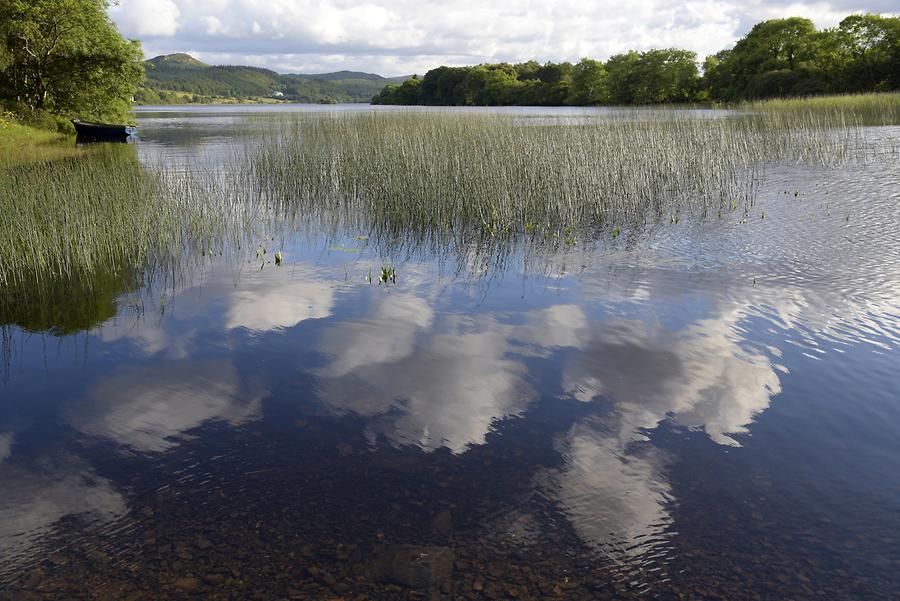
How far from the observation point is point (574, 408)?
4828 millimetres

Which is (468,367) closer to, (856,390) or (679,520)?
(679,520)

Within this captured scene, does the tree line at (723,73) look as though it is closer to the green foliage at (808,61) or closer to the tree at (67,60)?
the green foliage at (808,61)

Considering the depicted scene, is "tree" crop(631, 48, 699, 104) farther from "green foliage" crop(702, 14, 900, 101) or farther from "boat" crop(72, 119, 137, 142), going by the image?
"boat" crop(72, 119, 137, 142)

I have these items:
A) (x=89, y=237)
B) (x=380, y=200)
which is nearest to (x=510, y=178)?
(x=380, y=200)

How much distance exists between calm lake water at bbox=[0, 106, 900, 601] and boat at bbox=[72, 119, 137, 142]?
23.6 metres

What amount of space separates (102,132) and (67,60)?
14.2 ft

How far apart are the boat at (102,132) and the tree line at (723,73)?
43.6 m

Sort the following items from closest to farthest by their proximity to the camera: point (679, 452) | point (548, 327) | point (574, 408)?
point (679, 452) < point (574, 408) < point (548, 327)

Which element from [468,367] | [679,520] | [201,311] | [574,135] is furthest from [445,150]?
[679,520]

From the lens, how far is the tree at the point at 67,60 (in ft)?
87.8

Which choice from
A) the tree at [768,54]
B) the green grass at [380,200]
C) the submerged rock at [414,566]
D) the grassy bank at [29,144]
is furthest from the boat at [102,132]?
the tree at [768,54]

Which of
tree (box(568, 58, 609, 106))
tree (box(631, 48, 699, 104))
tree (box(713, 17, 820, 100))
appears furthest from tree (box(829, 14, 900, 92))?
tree (box(568, 58, 609, 106))

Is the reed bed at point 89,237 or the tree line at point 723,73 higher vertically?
the tree line at point 723,73

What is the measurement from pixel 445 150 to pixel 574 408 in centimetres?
1019
